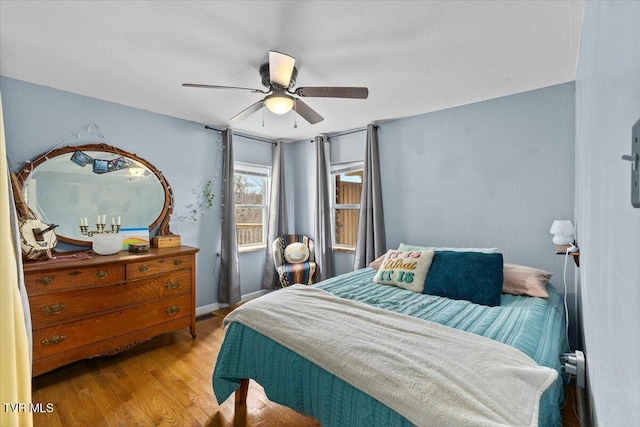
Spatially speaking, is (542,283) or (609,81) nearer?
(609,81)

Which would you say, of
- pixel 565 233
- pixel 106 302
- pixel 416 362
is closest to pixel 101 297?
pixel 106 302

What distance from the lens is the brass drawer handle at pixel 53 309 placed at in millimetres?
2053

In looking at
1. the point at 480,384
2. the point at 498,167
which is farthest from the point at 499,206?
the point at 480,384

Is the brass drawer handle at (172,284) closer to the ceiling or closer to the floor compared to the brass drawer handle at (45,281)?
closer to the floor

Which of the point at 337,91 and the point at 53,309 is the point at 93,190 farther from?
the point at 337,91

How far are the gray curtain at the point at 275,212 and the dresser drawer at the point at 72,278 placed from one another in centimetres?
209

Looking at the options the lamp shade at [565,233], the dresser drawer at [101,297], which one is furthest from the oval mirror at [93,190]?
the lamp shade at [565,233]

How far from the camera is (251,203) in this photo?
169 inches

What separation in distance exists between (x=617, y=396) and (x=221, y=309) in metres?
3.75

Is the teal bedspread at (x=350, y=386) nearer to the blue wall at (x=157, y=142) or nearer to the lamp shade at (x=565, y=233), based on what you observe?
the lamp shade at (x=565, y=233)

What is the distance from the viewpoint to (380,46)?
74.6 inches

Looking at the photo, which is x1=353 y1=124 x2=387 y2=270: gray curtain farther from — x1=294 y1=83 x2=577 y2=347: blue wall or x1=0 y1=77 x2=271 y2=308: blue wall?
x1=0 y1=77 x2=271 y2=308: blue wall

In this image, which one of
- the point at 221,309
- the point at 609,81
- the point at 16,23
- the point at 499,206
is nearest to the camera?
the point at 609,81

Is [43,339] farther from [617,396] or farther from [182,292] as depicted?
[617,396]
